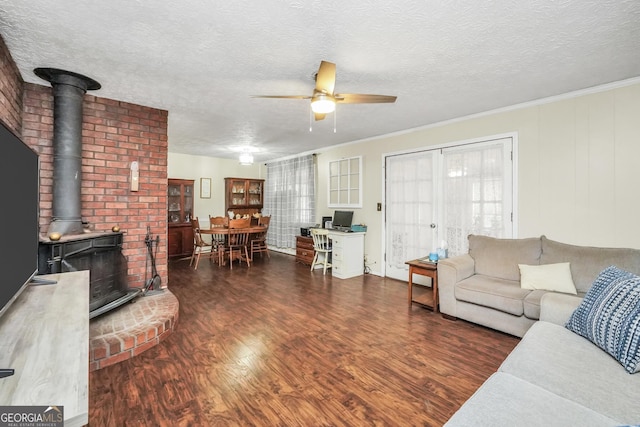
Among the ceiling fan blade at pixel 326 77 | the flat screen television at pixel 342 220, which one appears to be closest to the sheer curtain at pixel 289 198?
the flat screen television at pixel 342 220

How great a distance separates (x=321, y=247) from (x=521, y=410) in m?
4.31

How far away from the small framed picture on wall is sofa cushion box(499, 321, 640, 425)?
666 centimetres

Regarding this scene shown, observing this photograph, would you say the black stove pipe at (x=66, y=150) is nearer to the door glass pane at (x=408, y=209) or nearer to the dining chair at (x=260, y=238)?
the dining chair at (x=260, y=238)

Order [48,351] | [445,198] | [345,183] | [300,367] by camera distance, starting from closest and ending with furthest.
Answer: [48,351], [300,367], [445,198], [345,183]

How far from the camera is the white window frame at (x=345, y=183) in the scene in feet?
17.5

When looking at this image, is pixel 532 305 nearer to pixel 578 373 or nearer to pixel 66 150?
pixel 578 373

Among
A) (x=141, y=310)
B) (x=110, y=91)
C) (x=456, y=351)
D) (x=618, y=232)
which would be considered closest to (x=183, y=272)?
(x=141, y=310)

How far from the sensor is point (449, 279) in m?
3.10

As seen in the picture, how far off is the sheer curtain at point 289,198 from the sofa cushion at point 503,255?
139 inches

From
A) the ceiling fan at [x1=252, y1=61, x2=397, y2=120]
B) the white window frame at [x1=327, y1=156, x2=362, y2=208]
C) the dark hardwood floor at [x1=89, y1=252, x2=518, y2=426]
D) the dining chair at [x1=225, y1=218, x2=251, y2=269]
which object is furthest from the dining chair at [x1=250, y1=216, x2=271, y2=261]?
the ceiling fan at [x1=252, y1=61, x2=397, y2=120]

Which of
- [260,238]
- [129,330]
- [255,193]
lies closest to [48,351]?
[129,330]

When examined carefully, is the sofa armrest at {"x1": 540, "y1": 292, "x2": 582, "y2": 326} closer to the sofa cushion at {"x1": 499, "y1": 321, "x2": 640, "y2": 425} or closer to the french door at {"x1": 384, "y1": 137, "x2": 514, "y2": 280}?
the sofa cushion at {"x1": 499, "y1": 321, "x2": 640, "y2": 425}

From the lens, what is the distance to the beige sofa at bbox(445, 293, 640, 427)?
1081 mm

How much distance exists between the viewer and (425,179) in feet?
14.1
